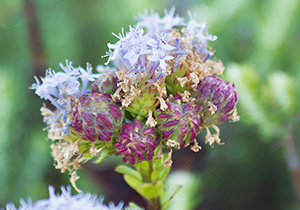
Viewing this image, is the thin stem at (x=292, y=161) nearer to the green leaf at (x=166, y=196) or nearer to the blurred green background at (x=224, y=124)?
the blurred green background at (x=224, y=124)

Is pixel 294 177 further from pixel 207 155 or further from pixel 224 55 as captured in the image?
pixel 224 55

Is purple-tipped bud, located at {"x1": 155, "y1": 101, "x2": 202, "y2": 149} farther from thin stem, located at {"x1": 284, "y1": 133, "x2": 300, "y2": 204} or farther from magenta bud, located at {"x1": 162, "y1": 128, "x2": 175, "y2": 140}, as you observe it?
thin stem, located at {"x1": 284, "y1": 133, "x2": 300, "y2": 204}

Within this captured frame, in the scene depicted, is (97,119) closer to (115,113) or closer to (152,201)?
(115,113)

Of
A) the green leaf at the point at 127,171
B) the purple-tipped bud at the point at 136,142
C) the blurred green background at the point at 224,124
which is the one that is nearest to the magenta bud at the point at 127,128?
the purple-tipped bud at the point at 136,142

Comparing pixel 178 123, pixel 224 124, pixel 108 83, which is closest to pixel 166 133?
pixel 178 123

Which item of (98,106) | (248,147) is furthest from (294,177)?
(98,106)

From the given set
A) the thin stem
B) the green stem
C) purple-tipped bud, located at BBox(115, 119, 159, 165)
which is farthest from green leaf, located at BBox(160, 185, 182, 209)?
the thin stem
